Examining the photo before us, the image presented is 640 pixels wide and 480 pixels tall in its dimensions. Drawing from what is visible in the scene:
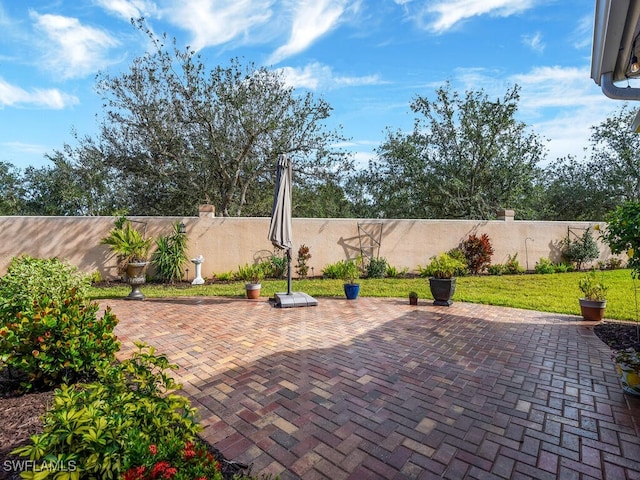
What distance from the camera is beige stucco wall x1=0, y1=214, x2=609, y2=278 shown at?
28.9 feet

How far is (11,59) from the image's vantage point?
22.3 ft

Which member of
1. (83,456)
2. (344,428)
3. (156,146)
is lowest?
(344,428)

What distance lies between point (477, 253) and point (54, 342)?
11229 millimetres

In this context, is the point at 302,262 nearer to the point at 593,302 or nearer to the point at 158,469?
the point at 593,302

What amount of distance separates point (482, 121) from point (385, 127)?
4164 millimetres

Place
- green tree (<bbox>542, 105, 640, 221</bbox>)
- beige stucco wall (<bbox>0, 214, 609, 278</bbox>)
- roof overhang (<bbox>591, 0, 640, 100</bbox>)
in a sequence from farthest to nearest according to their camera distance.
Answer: green tree (<bbox>542, 105, 640, 221</bbox>) < beige stucco wall (<bbox>0, 214, 609, 278</bbox>) < roof overhang (<bbox>591, 0, 640, 100</bbox>)

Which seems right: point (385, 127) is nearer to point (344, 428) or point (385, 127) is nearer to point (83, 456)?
point (344, 428)

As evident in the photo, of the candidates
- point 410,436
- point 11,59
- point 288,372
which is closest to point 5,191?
point 11,59

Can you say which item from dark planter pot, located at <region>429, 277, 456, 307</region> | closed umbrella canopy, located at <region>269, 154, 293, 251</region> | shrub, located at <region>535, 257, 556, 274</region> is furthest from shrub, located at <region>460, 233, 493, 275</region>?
closed umbrella canopy, located at <region>269, 154, 293, 251</region>

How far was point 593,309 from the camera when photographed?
5.51 metres

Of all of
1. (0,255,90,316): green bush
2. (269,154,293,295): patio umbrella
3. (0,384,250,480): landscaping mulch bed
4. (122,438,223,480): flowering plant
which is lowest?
(0,384,250,480): landscaping mulch bed

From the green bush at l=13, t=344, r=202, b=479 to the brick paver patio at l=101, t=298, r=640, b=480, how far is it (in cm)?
69

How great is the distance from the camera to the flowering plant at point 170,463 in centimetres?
124

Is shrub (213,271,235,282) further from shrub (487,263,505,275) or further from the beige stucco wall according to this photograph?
shrub (487,263,505,275)
